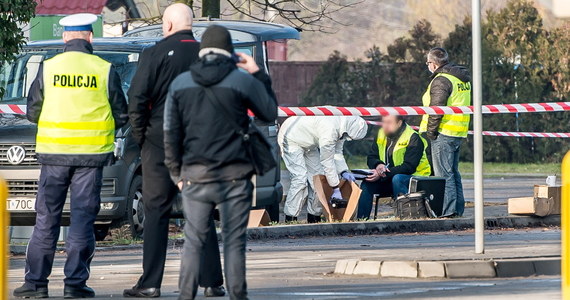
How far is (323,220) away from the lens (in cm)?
1633

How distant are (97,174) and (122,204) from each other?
4009mm

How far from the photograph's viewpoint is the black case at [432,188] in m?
15.3

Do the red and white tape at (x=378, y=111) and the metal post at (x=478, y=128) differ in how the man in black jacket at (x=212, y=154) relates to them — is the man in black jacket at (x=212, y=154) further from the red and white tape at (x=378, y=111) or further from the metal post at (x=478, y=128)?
the red and white tape at (x=378, y=111)

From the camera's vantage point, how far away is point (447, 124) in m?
15.6

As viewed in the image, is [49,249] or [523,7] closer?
[49,249]

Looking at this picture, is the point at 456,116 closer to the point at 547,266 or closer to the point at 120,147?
the point at 120,147

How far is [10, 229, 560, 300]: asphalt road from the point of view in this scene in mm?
9227

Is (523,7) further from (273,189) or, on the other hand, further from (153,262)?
(153,262)

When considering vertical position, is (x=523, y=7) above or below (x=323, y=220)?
above

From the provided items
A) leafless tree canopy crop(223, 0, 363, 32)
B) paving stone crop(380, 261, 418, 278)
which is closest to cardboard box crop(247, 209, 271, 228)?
paving stone crop(380, 261, 418, 278)

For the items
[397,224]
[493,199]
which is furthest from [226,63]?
[493,199]

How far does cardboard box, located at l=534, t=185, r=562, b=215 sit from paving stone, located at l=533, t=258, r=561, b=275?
496 cm

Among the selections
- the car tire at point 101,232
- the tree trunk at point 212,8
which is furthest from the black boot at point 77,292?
the tree trunk at point 212,8

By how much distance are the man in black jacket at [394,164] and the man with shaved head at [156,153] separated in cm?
703
